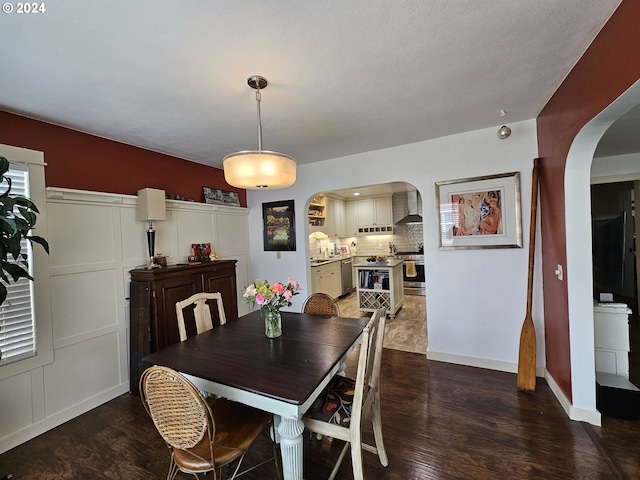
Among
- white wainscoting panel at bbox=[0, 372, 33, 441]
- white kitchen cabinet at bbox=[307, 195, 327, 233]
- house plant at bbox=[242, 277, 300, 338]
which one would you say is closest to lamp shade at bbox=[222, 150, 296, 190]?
house plant at bbox=[242, 277, 300, 338]

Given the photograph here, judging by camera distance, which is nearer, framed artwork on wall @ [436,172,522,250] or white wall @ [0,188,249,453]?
white wall @ [0,188,249,453]

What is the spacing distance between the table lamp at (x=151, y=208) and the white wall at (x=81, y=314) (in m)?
0.10

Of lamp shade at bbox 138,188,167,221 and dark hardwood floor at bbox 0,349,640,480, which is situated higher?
lamp shade at bbox 138,188,167,221

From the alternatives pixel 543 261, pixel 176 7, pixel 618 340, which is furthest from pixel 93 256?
pixel 618 340

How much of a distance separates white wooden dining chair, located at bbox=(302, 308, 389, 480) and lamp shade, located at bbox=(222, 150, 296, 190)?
1.04 metres

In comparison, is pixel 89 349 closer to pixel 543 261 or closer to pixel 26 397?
pixel 26 397

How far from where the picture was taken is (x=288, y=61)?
161 cm

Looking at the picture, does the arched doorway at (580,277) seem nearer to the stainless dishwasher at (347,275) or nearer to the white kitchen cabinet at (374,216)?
the stainless dishwasher at (347,275)

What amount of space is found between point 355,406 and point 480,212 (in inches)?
93.1

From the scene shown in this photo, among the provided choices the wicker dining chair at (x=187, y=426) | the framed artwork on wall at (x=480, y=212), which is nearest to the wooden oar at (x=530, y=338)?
the framed artwork on wall at (x=480, y=212)

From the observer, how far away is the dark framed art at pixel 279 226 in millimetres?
3984

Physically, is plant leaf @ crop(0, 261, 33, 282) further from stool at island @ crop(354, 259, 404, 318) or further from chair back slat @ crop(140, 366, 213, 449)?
stool at island @ crop(354, 259, 404, 318)

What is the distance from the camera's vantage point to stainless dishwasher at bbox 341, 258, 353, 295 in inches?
247

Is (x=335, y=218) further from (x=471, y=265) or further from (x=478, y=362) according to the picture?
(x=478, y=362)
